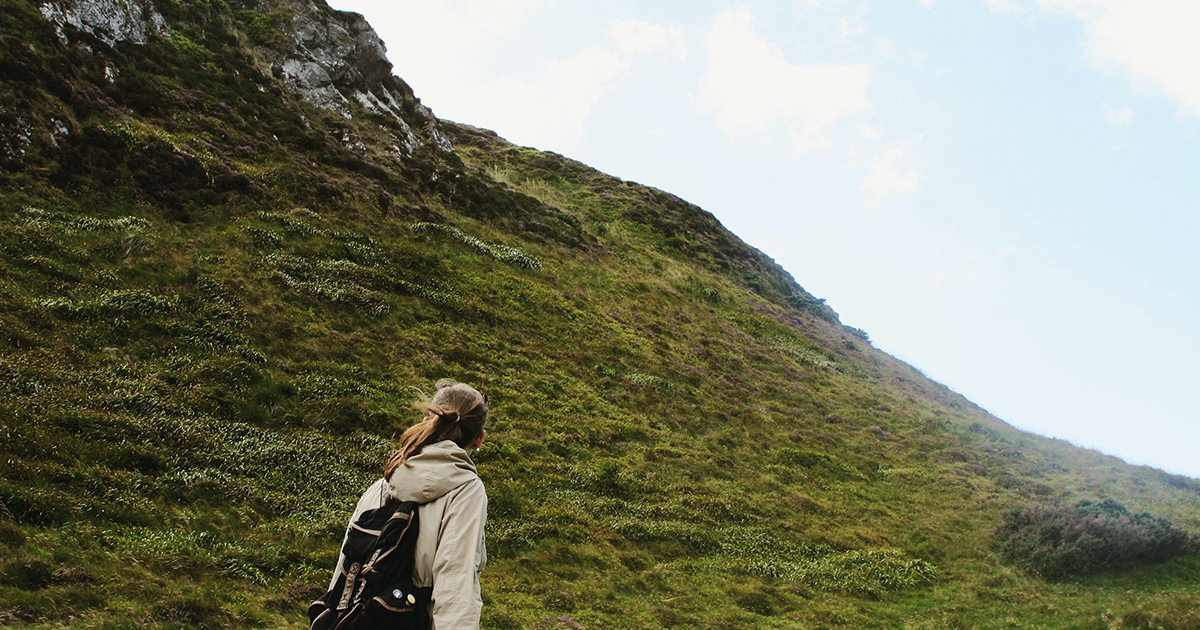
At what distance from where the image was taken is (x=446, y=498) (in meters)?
3.54

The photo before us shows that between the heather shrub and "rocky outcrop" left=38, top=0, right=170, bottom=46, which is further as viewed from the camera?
"rocky outcrop" left=38, top=0, right=170, bottom=46

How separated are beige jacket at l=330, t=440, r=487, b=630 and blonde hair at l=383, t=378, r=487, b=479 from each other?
8cm

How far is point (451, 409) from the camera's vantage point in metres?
3.85

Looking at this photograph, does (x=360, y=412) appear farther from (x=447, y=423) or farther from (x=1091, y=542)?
(x=1091, y=542)

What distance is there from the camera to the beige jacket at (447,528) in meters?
3.26

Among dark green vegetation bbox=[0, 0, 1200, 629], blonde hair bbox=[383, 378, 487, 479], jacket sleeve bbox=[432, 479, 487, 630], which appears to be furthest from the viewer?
dark green vegetation bbox=[0, 0, 1200, 629]

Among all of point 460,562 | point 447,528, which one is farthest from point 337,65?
point 460,562

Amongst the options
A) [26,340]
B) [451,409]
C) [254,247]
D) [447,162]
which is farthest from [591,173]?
[451,409]

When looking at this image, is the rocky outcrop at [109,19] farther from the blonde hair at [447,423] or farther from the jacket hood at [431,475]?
the jacket hood at [431,475]

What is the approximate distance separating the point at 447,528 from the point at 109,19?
27.3 meters

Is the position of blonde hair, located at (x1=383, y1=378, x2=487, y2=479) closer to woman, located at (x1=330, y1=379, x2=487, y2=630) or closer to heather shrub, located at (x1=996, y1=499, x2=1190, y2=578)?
woman, located at (x1=330, y1=379, x2=487, y2=630)

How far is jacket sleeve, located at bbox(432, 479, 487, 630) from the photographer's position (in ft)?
10.6

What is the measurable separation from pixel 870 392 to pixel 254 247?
25.4m

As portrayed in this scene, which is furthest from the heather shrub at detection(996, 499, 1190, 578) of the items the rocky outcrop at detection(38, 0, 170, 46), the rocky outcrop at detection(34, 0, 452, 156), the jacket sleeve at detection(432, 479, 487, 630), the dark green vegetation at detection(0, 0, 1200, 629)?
the rocky outcrop at detection(38, 0, 170, 46)
